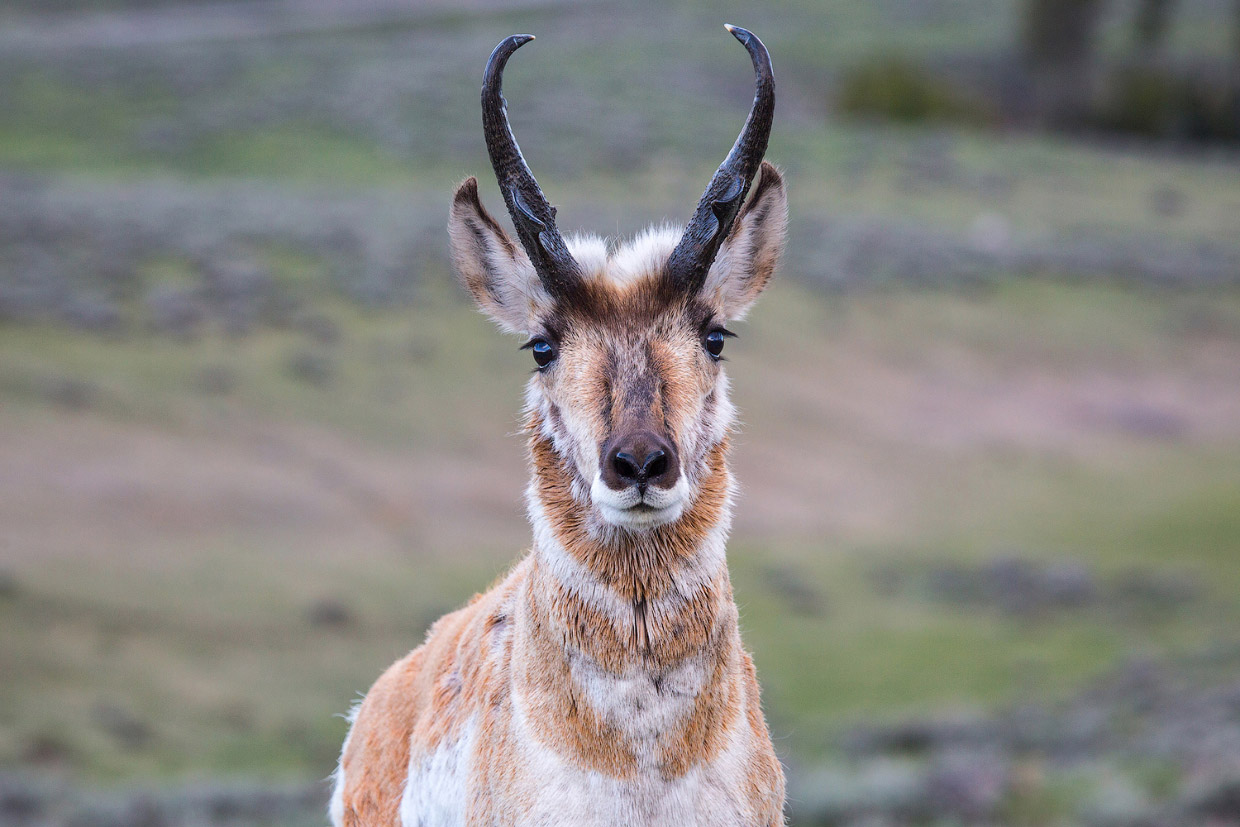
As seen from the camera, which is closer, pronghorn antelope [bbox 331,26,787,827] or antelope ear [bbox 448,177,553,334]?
pronghorn antelope [bbox 331,26,787,827]

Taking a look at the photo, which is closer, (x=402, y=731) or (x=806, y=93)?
(x=402, y=731)

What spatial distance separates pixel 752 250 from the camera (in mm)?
5465

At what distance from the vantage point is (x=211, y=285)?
29.9 m

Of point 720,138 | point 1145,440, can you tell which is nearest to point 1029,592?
point 1145,440

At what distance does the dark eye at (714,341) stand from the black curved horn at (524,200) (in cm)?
61

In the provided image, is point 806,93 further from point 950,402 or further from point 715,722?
point 715,722

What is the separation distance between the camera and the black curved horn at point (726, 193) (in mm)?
4805

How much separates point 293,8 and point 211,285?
4837 centimetres

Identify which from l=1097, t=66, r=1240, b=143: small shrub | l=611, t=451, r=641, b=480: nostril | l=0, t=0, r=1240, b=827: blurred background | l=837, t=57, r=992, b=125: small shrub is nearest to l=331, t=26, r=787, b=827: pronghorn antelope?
l=611, t=451, r=641, b=480: nostril

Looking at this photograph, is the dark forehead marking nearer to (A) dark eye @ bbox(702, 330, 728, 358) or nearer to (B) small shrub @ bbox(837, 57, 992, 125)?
(A) dark eye @ bbox(702, 330, 728, 358)

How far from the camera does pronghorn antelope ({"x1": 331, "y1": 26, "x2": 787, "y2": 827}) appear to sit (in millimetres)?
4512

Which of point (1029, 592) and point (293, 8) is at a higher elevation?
point (293, 8)

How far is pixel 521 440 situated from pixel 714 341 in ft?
58.1

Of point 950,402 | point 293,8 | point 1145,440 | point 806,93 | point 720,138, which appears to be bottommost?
point 1145,440
